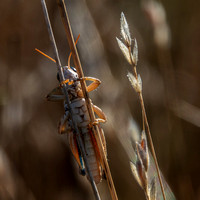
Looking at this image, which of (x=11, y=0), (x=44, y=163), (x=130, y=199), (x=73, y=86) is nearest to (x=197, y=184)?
(x=130, y=199)

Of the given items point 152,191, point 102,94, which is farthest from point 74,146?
point 102,94

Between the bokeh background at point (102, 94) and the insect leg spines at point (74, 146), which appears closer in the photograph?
the insect leg spines at point (74, 146)

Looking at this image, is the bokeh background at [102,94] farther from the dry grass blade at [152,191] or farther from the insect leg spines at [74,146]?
the dry grass blade at [152,191]

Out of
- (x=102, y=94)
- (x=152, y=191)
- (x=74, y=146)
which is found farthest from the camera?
(x=102, y=94)

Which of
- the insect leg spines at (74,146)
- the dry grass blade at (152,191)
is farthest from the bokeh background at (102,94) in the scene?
the dry grass blade at (152,191)

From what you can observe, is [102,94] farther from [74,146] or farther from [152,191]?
[152,191]

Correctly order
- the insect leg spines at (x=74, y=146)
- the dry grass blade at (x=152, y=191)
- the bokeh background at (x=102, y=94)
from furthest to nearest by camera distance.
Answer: the bokeh background at (x=102, y=94) → the insect leg spines at (x=74, y=146) → the dry grass blade at (x=152, y=191)

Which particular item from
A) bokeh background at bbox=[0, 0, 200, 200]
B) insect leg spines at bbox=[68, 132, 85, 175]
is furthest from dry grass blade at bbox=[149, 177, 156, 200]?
bokeh background at bbox=[0, 0, 200, 200]

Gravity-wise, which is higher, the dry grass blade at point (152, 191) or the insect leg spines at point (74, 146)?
the insect leg spines at point (74, 146)

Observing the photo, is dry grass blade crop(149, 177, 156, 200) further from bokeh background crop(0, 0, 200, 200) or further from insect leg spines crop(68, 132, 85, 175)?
bokeh background crop(0, 0, 200, 200)

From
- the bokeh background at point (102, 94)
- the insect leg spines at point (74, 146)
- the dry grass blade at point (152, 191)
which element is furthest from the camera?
the bokeh background at point (102, 94)
